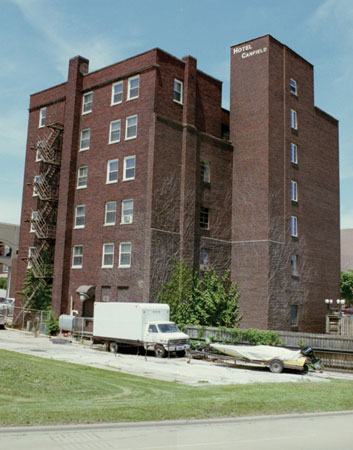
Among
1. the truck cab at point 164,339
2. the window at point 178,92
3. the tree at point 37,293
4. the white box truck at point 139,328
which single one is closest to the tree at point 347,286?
the window at point 178,92

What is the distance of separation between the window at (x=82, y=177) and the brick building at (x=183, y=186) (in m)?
0.17

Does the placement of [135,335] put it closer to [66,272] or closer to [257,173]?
[66,272]

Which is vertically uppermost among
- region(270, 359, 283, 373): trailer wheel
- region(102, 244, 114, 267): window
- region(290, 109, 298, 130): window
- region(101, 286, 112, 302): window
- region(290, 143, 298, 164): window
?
region(290, 109, 298, 130): window

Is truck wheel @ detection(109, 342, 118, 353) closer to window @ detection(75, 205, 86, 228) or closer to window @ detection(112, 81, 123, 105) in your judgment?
window @ detection(75, 205, 86, 228)

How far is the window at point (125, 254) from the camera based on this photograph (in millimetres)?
37812

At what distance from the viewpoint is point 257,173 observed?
1620 inches

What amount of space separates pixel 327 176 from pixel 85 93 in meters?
23.2

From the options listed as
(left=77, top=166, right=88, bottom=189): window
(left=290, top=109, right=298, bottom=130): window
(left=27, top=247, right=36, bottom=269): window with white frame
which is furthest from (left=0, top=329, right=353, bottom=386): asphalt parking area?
(left=290, top=109, right=298, bottom=130): window

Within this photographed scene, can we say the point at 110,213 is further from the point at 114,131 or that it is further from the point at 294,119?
the point at 294,119

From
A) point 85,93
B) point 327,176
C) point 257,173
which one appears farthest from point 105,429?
point 327,176

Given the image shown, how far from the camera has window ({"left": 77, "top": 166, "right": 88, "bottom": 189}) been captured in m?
42.4

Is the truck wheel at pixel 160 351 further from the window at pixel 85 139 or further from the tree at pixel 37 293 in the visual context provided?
the window at pixel 85 139

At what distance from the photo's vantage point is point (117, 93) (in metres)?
41.7

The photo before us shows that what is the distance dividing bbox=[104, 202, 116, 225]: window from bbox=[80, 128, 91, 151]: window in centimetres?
600
